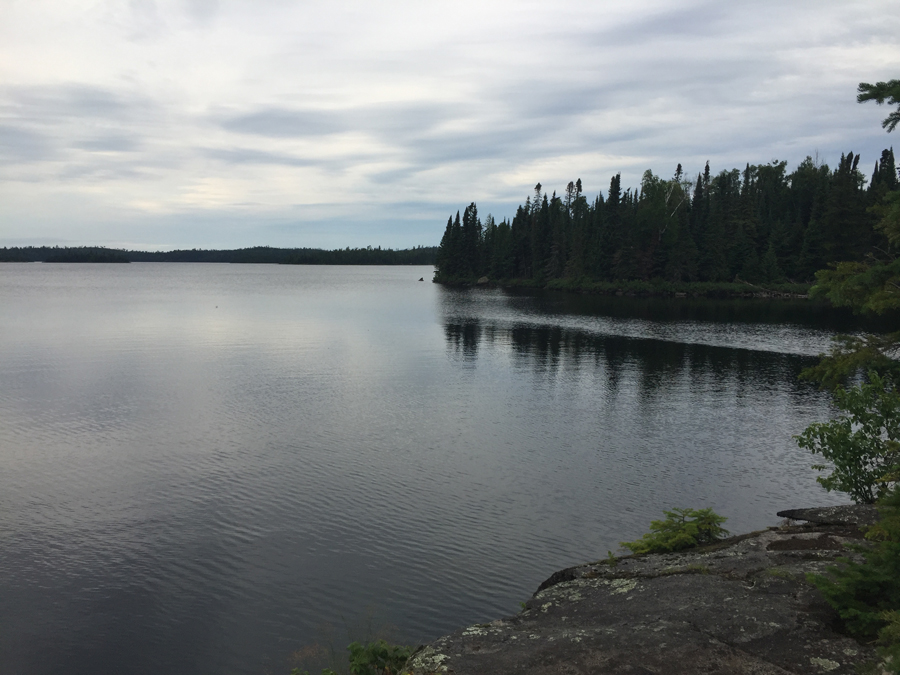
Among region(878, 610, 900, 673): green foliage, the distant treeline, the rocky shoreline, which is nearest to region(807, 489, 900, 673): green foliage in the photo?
the rocky shoreline

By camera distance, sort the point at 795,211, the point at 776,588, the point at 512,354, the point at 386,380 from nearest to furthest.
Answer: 1. the point at 776,588
2. the point at 386,380
3. the point at 512,354
4. the point at 795,211

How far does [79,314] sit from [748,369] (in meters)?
67.2

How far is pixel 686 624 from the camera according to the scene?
9.30 metres

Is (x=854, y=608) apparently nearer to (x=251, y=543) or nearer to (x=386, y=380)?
(x=251, y=543)

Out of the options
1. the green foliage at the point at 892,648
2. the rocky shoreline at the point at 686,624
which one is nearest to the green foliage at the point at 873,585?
the rocky shoreline at the point at 686,624

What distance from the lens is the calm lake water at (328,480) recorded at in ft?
46.7

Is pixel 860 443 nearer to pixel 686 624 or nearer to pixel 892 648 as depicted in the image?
pixel 686 624

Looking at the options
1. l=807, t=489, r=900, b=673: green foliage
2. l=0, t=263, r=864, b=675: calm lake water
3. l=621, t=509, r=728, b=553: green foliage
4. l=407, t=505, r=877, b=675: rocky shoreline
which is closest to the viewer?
l=807, t=489, r=900, b=673: green foliage

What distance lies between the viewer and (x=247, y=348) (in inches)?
2047

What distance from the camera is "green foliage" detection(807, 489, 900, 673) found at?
7.50 m

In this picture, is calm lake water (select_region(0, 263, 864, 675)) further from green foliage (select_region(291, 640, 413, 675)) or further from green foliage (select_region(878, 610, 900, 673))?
green foliage (select_region(878, 610, 900, 673))

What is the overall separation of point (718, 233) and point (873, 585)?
126059 mm

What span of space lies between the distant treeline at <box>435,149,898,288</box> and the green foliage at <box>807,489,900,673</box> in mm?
118185

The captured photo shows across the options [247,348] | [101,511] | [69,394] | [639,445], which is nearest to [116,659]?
[101,511]
